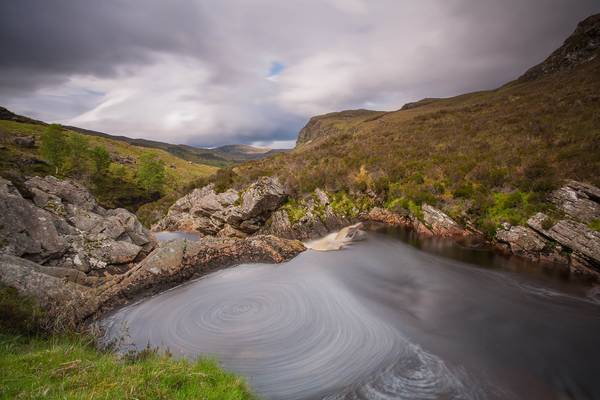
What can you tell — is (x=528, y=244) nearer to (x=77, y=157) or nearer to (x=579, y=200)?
(x=579, y=200)

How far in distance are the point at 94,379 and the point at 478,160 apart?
30231mm

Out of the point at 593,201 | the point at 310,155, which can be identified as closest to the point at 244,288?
the point at 593,201

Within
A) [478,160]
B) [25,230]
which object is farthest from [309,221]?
[25,230]

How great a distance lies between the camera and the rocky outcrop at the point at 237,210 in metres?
28.3

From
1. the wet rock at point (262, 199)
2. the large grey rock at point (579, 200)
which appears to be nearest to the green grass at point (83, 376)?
the large grey rock at point (579, 200)

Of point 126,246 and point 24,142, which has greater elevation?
point 24,142

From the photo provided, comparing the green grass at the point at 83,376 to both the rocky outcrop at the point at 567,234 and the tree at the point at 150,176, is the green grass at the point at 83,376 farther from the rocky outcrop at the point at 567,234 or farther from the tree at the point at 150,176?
the tree at the point at 150,176

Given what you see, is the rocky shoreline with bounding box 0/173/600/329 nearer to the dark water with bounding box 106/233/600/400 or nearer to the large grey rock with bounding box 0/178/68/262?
the large grey rock with bounding box 0/178/68/262

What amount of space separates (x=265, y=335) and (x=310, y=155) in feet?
110

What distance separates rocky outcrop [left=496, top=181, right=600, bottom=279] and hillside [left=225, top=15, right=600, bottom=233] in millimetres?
1076

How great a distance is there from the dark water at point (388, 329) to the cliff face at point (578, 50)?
68342 millimetres

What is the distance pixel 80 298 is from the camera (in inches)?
446

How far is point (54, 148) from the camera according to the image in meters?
58.9

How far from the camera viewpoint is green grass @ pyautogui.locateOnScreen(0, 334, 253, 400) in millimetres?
4535
